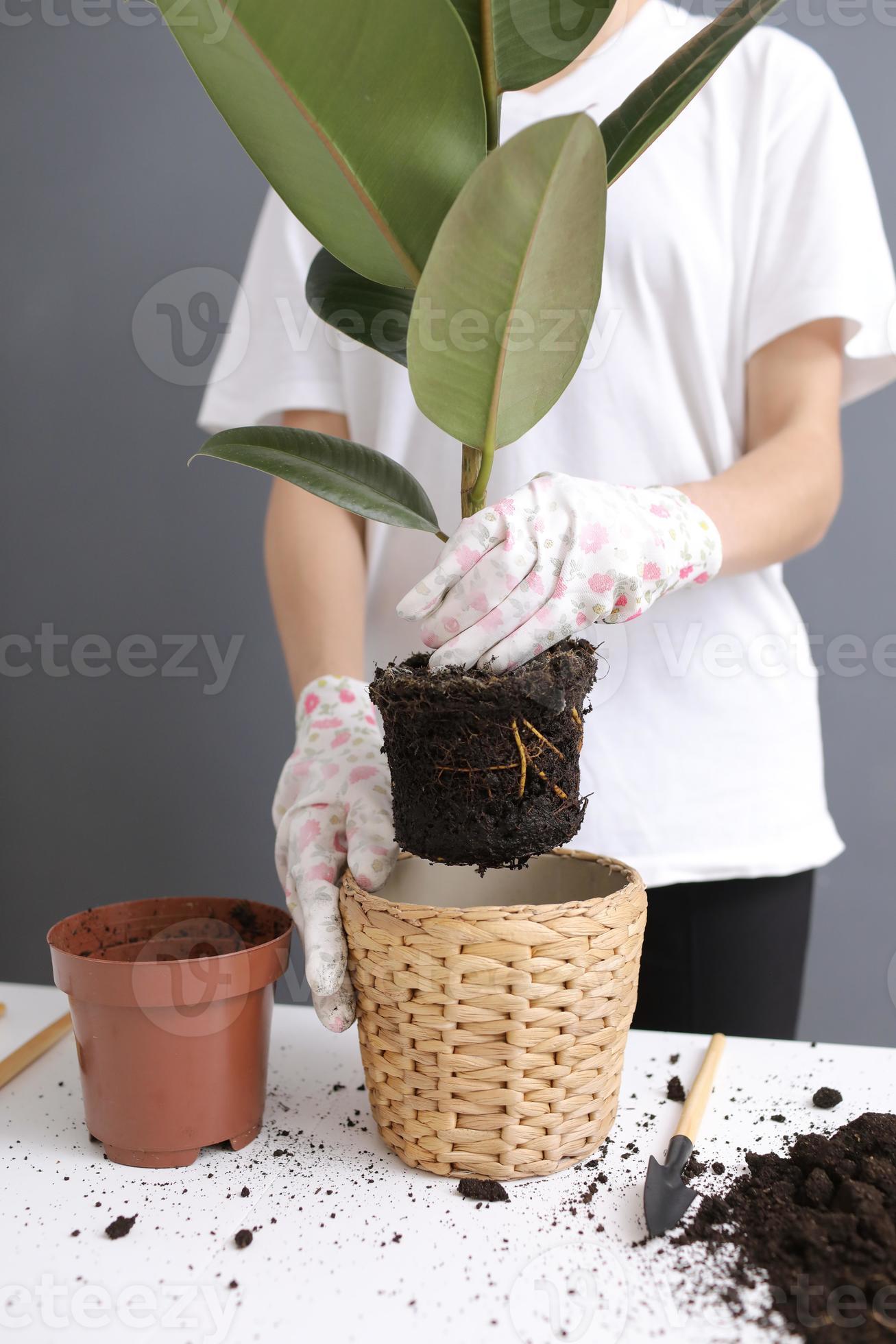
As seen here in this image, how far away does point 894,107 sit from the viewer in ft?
4.65

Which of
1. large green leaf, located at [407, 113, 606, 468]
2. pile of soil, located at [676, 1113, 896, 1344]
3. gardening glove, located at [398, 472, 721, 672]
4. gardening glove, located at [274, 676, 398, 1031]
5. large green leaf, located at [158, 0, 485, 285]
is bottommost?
pile of soil, located at [676, 1113, 896, 1344]

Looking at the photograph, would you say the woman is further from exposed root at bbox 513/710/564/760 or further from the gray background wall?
the gray background wall

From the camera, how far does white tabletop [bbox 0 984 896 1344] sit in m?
0.48

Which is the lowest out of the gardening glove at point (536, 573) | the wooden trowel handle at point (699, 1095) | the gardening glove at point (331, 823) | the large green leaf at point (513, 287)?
the wooden trowel handle at point (699, 1095)

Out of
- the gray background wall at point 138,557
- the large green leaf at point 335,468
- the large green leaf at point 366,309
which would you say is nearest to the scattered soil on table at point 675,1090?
the large green leaf at point 335,468

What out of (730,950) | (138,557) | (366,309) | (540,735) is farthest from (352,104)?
(138,557)

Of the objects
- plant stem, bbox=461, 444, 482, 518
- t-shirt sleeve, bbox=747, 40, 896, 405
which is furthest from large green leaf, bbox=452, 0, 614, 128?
t-shirt sleeve, bbox=747, 40, 896, 405

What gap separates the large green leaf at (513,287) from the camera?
0.48 metres

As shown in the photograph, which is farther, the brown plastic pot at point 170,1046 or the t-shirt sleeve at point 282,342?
the t-shirt sleeve at point 282,342

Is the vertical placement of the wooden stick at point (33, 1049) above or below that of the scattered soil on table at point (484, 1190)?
below

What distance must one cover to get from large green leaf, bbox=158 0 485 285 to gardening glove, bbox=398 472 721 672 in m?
0.17

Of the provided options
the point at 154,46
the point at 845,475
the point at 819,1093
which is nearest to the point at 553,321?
the point at 819,1093

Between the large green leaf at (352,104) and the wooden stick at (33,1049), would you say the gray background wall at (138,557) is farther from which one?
the large green leaf at (352,104)

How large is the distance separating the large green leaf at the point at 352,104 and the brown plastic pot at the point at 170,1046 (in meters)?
0.45
